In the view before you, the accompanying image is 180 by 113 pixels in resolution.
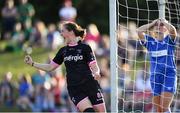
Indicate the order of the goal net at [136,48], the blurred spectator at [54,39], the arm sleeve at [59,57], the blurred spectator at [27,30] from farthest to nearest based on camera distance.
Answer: the blurred spectator at [27,30]
the blurred spectator at [54,39]
the goal net at [136,48]
the arm sleeve at [59,57]

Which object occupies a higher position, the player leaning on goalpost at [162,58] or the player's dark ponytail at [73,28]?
the player's dark ponytail at [73,28]

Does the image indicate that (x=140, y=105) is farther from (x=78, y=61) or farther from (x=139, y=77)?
(x=78, y=61)

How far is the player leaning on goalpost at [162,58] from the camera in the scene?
1315cm

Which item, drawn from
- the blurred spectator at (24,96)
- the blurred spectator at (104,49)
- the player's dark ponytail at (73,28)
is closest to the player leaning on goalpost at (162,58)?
the player's dark ponytail at (73,28)

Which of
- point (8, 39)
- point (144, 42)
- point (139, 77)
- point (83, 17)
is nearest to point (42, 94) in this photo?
point (139, 77)

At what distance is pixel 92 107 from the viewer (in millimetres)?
12000

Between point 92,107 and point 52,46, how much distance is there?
→ 12.1 m

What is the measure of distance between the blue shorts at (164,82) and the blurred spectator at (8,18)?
11.2 meters

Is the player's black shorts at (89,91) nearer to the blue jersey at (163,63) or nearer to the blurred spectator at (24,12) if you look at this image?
the blue jersey at (163,63)

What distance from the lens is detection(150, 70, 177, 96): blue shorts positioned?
13164mm

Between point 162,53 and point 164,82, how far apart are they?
483mm

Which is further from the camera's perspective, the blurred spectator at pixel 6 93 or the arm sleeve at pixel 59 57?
the blurred spectator at pixel 6 93

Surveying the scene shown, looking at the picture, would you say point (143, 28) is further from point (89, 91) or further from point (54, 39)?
point (54, 39)

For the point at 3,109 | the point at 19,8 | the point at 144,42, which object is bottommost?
the point at 3,109
